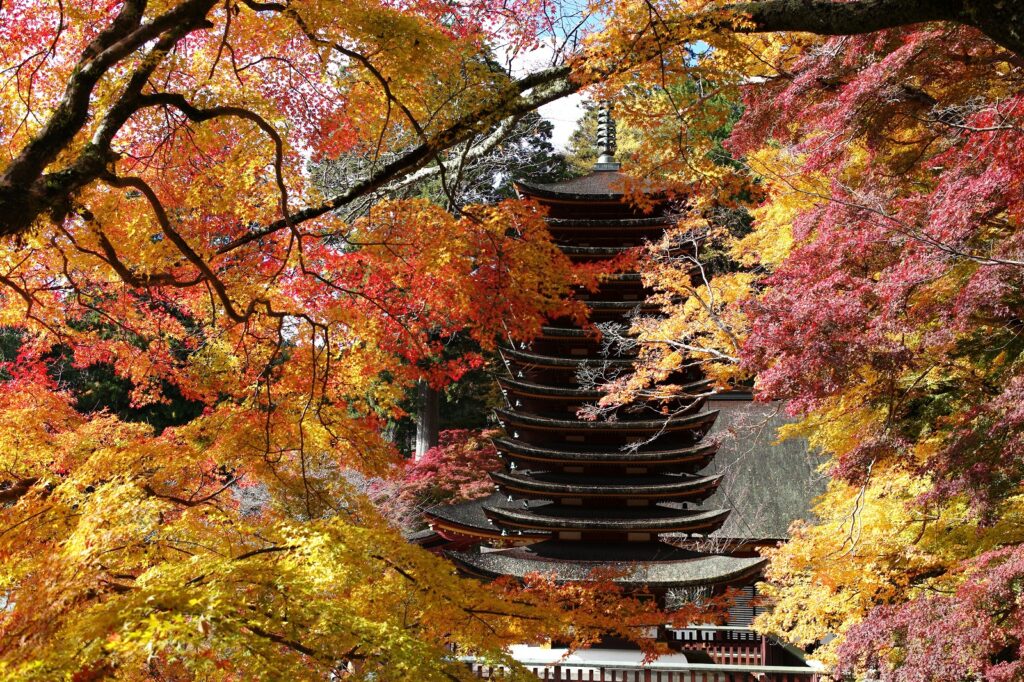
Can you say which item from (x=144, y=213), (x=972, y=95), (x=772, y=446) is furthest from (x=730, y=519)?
(x=144, y=213)

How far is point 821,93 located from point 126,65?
6.27m

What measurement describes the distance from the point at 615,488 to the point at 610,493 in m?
0.11

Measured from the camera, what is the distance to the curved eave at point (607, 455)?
1180 centimetres

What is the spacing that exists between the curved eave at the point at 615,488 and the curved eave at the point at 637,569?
0.99 m

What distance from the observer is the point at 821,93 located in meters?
8.01

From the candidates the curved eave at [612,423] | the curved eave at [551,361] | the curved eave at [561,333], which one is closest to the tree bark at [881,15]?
the curved eave at [612,423]

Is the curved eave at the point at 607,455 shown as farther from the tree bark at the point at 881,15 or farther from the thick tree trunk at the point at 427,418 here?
the thick tree trunk at the point at 427,418

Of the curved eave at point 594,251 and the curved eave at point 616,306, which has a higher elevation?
the curved eave at point 594,251

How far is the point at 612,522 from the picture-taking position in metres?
11.6

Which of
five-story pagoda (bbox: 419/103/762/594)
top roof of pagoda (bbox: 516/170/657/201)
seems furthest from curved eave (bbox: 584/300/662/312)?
top roof of pagoda (bbox: 516/170/657/201)

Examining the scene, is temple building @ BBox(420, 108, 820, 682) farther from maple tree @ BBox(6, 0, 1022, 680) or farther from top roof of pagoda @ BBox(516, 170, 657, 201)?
maple tree @ BBox(6, 0, 1022, 680)

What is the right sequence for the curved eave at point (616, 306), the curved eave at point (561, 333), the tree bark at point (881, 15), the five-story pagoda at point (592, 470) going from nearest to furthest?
the tree bark at point (881, 15), the five-story pagoda at point (592, 470), the curved eave at point (561, 333), the curved eave at point (616, 306)

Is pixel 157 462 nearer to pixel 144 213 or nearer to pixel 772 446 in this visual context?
pixel 144 213

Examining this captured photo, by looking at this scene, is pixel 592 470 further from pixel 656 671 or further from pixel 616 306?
pixel 656 671
